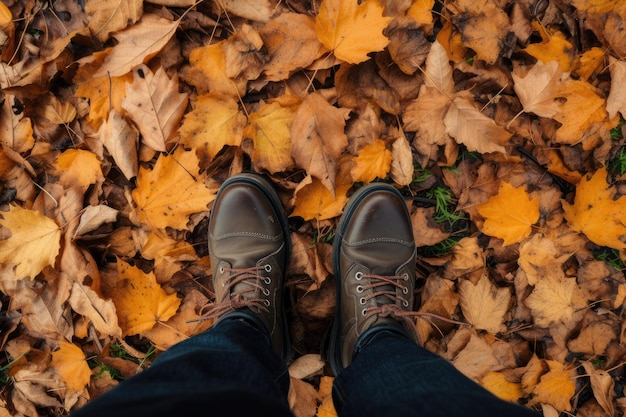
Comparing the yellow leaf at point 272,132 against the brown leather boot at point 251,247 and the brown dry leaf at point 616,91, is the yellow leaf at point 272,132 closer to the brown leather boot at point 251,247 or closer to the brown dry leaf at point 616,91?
the brown leather boot at point 251,247

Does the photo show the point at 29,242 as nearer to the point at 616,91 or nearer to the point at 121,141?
the point at 121,141

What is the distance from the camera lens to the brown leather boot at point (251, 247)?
125cm

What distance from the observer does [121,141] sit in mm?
1194

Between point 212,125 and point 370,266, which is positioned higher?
point 212,125

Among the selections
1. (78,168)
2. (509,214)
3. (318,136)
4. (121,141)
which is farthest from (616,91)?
(78,168)

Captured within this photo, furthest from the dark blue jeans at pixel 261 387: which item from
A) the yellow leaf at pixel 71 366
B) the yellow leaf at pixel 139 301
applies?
the yellow leaf at pixel 71 366

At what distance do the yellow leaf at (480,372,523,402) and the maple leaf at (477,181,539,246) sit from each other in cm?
41

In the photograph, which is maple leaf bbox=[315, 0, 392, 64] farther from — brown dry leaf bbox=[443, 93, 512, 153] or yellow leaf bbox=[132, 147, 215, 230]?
yellow leaf bbox=[132, 147, 215, 230]

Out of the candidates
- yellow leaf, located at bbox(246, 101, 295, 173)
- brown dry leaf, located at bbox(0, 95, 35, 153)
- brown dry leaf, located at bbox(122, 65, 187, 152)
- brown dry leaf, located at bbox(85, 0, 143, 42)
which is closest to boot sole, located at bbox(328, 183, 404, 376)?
yellow leaf, located at bbox(246, 101, 295, 173)

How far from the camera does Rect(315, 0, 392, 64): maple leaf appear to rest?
1073 mm

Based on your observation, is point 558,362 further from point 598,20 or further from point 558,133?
point 598,20

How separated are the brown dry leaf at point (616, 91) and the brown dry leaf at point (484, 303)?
60 cm

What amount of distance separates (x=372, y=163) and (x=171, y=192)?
598 millimetres

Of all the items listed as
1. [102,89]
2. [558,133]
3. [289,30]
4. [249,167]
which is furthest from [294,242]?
[558,133]
